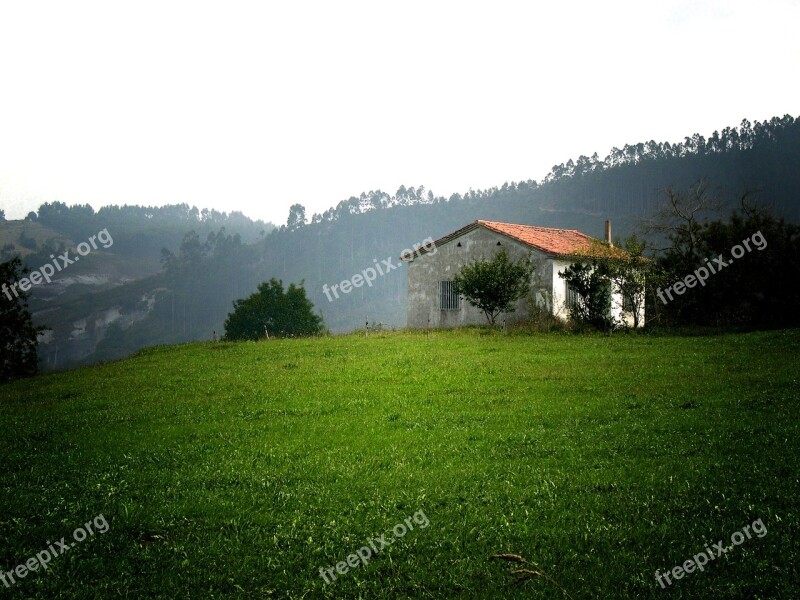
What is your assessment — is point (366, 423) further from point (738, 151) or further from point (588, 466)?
point (738, 151)

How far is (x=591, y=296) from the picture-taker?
35.2m

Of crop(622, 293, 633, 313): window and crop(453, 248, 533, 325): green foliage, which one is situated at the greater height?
crop(453, 248, 533, 325): green foliage

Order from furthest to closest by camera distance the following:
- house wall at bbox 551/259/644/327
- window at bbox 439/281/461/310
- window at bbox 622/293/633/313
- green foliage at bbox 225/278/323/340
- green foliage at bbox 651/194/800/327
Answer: green foliage at bbox 225/278/323/340
window at bbox 439/281/461/310
house wall at bbox 551/259/644/327
window at bbox 622/293/633/313
green foliage at bbox 651/194/800/327

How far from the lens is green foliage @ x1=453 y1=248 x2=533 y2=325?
36.1m

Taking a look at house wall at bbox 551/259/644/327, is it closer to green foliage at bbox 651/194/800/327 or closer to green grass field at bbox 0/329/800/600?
green foliage at bbox 651/194/800/327

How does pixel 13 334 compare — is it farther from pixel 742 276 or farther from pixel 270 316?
pixel 270 316

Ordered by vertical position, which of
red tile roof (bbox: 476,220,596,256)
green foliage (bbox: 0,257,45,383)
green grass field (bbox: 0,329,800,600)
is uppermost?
red tile roof (bbox: 476,220,596,256)

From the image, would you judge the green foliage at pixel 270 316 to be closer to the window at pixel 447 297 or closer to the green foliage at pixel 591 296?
the window at pixel 447 297

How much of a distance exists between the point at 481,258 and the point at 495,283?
7.17 meters

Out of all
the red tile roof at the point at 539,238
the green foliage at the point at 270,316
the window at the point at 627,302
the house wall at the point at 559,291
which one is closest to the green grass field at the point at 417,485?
the window at the point at 627,302

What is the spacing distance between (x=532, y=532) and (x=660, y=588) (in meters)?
1.67

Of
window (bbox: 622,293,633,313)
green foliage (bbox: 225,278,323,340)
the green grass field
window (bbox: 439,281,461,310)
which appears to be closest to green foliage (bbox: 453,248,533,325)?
window (bbox: 622,293,633,313)

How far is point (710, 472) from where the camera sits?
30.6ft

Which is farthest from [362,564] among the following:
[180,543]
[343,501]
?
[180,543]
